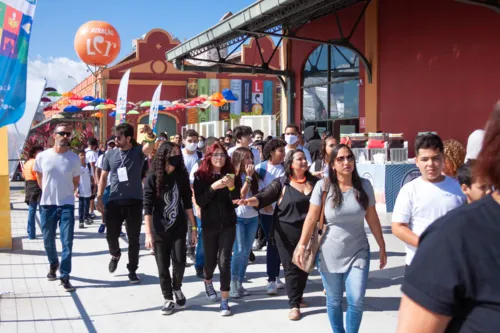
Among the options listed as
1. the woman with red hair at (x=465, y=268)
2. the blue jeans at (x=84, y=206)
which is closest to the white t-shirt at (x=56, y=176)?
the blue jeans at (x=84, y=206)

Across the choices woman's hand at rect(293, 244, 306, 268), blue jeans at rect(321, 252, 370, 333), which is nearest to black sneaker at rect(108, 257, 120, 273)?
woman's hand at rect(293, 244, 306, 268)

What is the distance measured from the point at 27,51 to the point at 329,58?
13.5m

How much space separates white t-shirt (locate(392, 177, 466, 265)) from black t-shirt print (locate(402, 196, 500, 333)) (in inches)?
99.3

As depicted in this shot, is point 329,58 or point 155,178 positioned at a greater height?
point 329,58

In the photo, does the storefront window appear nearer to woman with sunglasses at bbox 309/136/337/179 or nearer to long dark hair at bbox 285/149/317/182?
woman with sunglasses at bbox 309/136/337/179

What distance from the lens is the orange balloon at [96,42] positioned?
2908cm

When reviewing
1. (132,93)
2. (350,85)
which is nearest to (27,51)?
(350,85)

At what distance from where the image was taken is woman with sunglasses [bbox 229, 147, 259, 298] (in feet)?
20.4

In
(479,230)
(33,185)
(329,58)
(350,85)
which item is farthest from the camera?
(329,58)

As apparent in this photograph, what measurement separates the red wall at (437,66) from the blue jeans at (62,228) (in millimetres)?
8616

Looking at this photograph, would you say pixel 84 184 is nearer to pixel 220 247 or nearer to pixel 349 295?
pixel 220 247

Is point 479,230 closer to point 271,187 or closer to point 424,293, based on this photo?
point 424,293

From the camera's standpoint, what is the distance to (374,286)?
21.8 ft

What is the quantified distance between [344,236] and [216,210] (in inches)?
71.1
